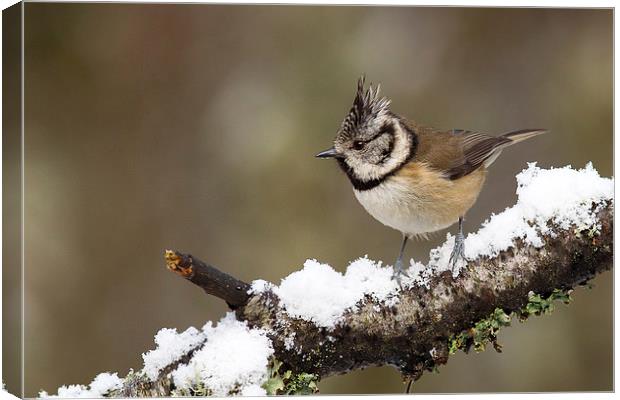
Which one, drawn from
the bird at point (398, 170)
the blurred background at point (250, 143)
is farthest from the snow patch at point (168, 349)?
the bird at point (398, 170)

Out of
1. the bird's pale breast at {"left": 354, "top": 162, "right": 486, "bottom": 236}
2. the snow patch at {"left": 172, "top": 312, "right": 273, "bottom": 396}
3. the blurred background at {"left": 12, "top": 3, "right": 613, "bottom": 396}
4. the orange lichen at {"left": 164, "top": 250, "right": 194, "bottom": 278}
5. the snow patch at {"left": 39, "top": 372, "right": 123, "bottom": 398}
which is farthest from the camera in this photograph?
the blurred background at {"left": 12, "top": 3, "right": 613, "bottom": 396}

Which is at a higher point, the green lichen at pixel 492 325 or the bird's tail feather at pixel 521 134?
the bird's tail feather at pixel 521 134

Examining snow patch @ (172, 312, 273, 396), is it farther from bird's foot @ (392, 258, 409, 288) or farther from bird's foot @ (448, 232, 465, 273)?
bird's foot @ (448, 232, 465, 273)

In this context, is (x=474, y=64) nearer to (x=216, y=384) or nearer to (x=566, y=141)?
(x=566, y=141)

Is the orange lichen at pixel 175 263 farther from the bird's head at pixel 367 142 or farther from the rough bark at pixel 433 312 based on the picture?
the bird's head at pixel 367 142

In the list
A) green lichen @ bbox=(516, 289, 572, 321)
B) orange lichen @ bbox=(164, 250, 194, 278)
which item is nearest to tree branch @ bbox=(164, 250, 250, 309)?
orange lichen @ bbox=(164, 250, 194, 278)

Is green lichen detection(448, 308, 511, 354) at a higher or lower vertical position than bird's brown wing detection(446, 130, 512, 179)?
lower

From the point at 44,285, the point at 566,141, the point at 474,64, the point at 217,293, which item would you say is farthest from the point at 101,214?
the point at 566,141

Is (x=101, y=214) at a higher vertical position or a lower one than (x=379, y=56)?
lower
